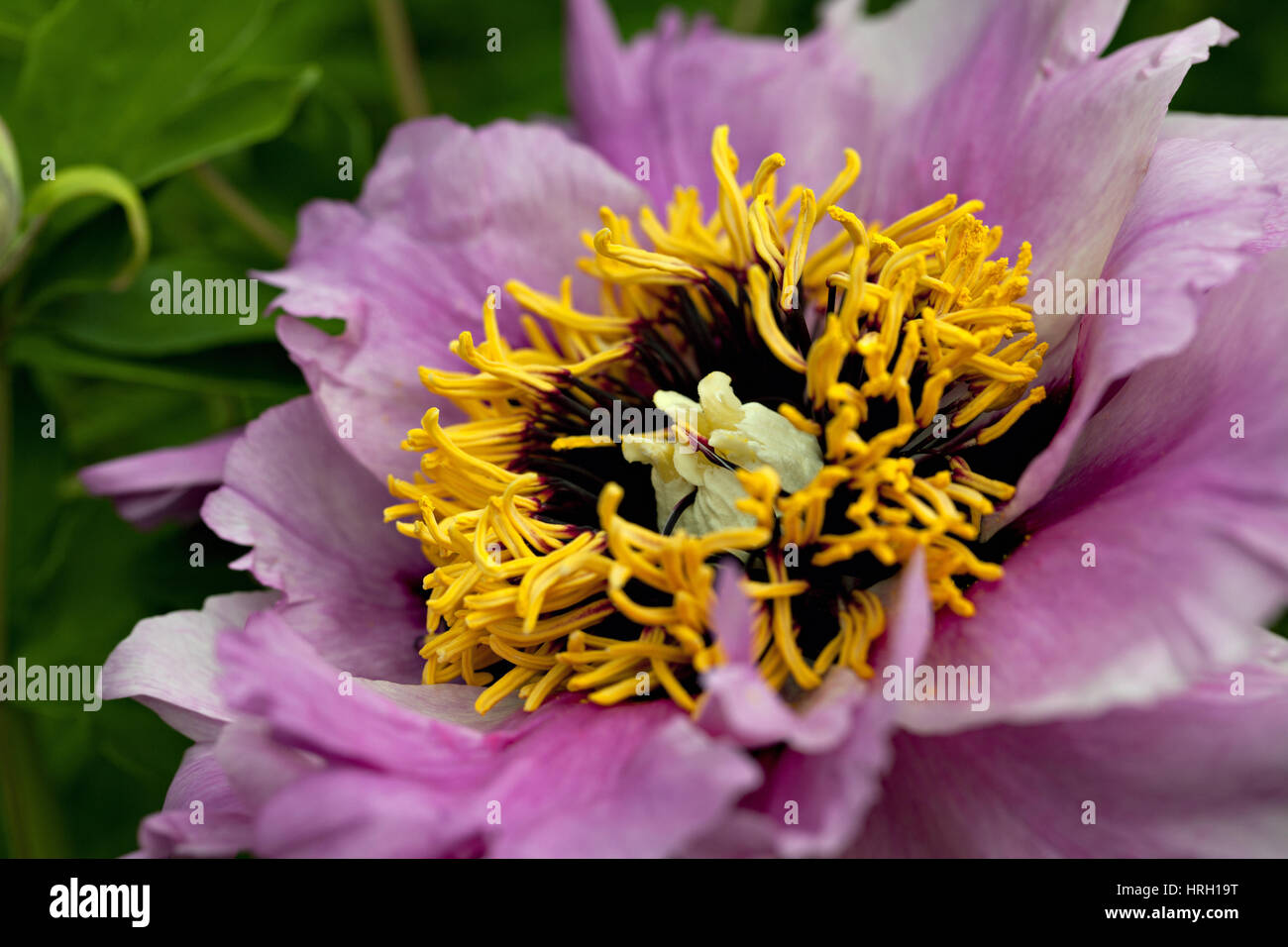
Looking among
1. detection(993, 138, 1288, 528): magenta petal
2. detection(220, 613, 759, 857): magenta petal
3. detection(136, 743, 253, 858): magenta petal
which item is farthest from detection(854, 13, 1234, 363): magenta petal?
detection(136, 743, 253, 858): magenta petal

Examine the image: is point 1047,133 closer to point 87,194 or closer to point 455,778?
point 455,778

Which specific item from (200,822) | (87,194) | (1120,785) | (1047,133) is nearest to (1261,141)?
(1047,133)

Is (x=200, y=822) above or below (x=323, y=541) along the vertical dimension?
below

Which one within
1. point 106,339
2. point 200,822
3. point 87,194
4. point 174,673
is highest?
point 87,194

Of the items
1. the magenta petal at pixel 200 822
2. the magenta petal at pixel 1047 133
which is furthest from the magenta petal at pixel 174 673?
the magenta petal at pixel 1047 133
